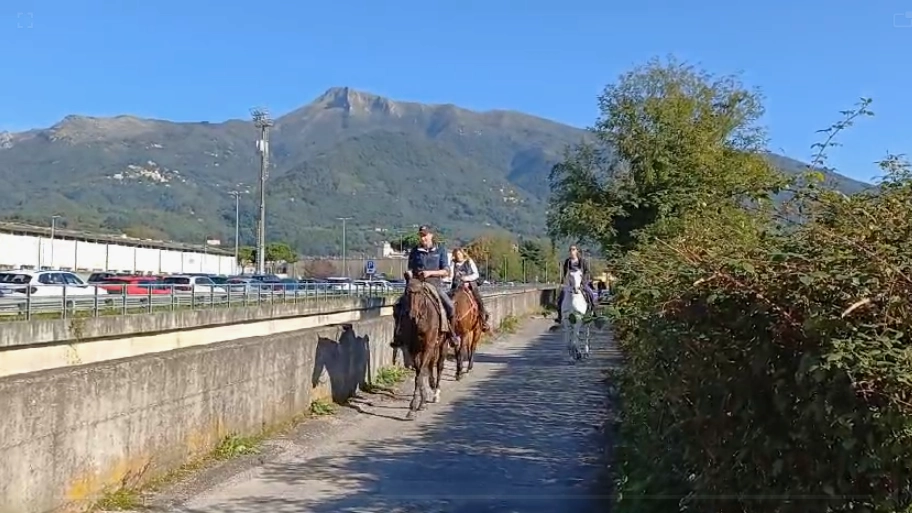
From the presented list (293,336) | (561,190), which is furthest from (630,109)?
(293,336)

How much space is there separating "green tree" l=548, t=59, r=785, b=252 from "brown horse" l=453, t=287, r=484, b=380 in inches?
145

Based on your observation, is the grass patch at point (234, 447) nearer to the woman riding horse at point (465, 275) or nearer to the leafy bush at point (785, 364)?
the leafy bush at point (785, 364)

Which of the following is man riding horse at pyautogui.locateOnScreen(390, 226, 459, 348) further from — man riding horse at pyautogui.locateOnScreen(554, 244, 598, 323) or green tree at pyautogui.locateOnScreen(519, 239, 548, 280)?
green tree at pyautogui.locateOnScreen(519, 239, 548, 280)

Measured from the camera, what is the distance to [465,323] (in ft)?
58.9

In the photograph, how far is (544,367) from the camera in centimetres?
2136

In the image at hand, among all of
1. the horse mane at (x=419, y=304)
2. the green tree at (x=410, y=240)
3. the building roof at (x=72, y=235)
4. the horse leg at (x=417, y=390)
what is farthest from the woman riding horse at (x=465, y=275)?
the building roof at (x=72, y=235)

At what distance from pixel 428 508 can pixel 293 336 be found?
5.27m

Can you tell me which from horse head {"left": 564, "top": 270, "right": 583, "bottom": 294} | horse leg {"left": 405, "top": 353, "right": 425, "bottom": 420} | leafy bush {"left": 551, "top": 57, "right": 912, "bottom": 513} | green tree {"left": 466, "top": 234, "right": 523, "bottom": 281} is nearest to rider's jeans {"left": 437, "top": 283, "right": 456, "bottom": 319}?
horse leg {"left": 405, "top": 353, "right": 425, "bottom": 420}

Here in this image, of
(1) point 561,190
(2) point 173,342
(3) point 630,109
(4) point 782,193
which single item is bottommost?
(2) point 173,342

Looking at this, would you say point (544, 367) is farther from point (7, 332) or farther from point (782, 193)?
point (782, 193)

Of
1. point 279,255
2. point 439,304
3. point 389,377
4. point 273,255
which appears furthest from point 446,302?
point 279,255

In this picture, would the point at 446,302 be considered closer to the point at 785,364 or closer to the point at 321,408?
the point at 321,408

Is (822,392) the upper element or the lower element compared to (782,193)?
lower

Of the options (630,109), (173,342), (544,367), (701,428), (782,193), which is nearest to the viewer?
(701,428)
